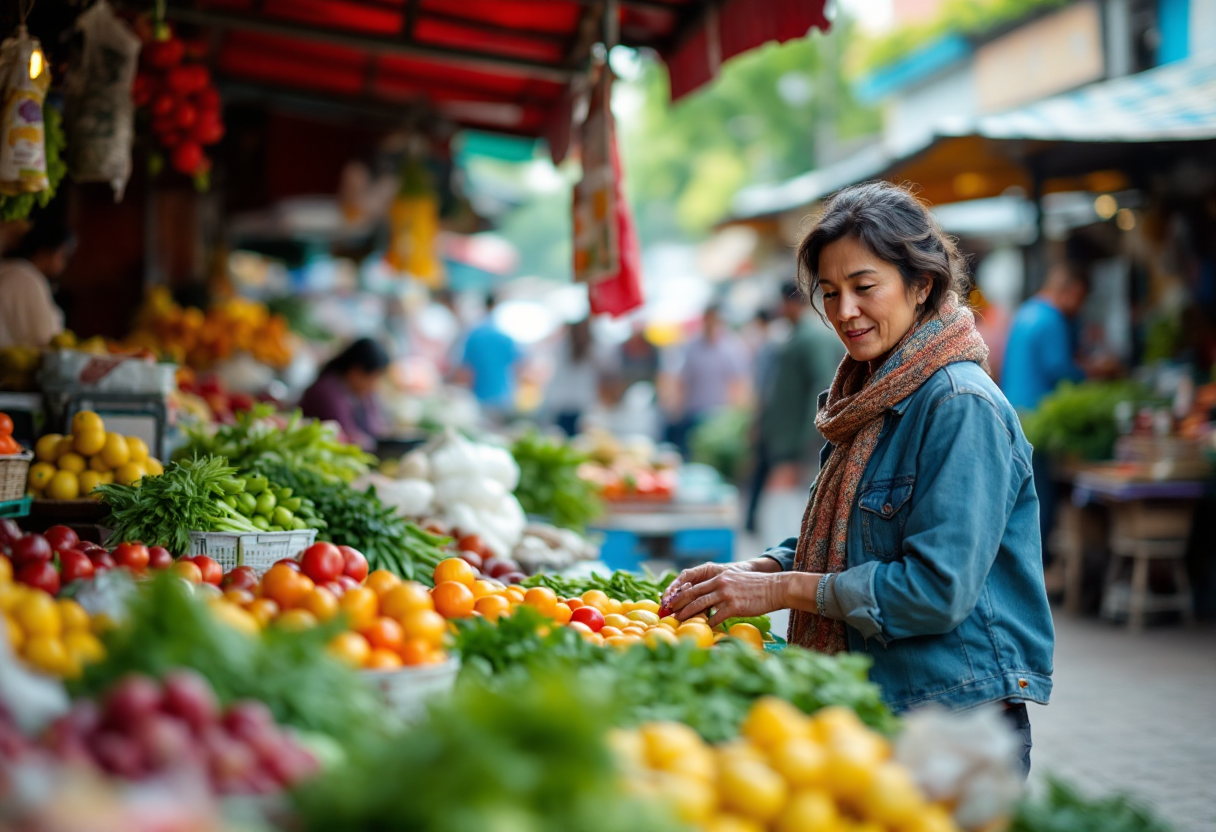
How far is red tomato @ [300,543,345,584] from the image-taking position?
293 cm

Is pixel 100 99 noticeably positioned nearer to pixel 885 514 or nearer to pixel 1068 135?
pixel 885 514

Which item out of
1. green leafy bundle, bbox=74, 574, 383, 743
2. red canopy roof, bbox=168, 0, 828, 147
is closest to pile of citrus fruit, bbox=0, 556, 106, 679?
green leafy bundle, bbox=74, 574, 383, 743

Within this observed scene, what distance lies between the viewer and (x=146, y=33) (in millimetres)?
5461

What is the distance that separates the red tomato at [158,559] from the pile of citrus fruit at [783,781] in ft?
5.20

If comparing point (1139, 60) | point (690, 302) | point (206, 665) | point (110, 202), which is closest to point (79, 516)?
point (206, 665)

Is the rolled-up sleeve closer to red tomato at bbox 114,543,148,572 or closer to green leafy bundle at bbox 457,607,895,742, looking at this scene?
green leafy bundle at bbox 457,607,895,742

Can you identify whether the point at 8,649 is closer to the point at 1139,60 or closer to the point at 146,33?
the point at 146,33

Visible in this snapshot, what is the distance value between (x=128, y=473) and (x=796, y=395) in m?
6.40

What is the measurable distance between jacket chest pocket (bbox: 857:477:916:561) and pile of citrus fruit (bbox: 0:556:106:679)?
1.81 metres

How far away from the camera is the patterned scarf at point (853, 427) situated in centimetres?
283

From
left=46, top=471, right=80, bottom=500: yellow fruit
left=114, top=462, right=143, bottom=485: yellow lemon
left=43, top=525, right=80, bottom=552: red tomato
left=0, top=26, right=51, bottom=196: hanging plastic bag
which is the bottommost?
left=43, top=525, right=80, bottom=552: red tomato

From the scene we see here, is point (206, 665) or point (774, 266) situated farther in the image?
point (774, 266)

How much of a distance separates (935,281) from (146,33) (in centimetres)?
430

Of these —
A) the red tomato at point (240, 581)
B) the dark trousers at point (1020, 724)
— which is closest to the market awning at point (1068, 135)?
the dark trousers at point (1020, 724)
